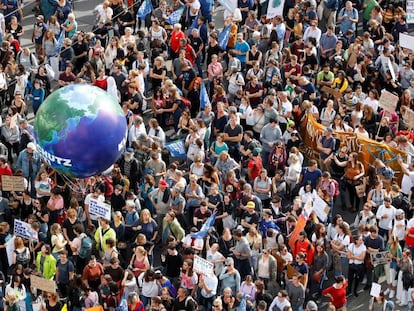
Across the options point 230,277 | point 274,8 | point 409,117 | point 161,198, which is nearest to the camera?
point 230,277

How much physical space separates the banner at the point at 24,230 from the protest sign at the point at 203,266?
10.1ft

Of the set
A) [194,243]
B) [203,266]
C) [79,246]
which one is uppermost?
[203,266]

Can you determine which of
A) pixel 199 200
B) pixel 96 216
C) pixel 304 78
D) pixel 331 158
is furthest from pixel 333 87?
pixel 96 216

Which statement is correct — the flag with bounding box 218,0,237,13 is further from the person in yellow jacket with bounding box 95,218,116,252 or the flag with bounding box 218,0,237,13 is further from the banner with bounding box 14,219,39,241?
the banner with bounding box 14,219,39,241

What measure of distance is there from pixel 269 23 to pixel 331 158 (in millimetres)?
5609

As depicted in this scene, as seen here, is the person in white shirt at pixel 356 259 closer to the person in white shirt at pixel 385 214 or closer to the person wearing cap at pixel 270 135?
the person in white shirt at pixel 385 214

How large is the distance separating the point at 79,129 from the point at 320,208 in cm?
592

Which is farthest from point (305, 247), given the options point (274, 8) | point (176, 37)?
point (274, 8)

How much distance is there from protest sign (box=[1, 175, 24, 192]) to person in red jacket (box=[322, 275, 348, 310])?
6082 mm

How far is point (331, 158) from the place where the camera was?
1014 inches

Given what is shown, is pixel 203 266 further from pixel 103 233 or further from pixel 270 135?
pixel 270 135

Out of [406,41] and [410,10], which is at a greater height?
[406,41]

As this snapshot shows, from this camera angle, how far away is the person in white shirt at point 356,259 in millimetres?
23156

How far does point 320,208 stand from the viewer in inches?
931
